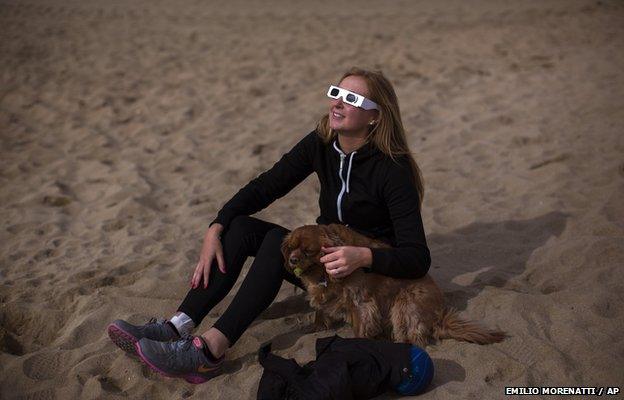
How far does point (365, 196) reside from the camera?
2.85m

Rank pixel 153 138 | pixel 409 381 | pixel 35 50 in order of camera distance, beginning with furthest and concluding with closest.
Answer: pixel 35 50, pixel 153 138, pixel 409 381

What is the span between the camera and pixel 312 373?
2400 mm

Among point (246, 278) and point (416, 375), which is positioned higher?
point (246, 278)

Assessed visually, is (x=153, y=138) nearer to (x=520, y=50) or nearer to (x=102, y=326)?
(x=102, y=326)

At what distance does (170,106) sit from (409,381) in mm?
5503

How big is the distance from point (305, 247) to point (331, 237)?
0.14 metres

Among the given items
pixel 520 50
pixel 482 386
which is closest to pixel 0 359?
pixel 482 386

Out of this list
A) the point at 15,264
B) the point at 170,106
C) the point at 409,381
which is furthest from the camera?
the point at 170,106

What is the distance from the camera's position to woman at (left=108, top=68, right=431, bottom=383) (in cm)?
259

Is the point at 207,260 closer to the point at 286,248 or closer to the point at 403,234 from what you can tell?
the point at 286,248

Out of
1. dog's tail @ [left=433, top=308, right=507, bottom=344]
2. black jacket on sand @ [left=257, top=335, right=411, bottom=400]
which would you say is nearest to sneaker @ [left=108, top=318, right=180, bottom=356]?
black jacket on sand @ [left=257, top=335, right=411, bottom=400]

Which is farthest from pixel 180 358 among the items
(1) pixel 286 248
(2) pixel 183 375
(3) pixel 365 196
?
(3) pixel 365 196

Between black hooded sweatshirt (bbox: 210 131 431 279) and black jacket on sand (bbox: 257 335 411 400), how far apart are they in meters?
0.38

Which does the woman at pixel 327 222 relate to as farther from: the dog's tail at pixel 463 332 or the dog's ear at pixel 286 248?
the dog's tail at pixel 463 332
